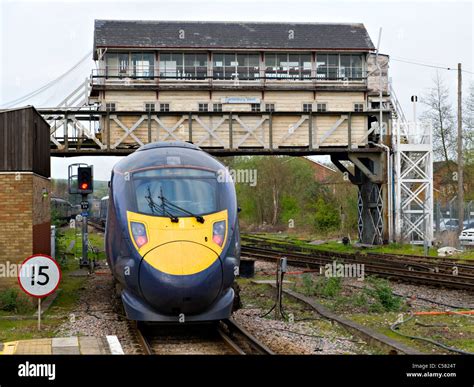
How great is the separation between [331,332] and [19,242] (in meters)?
6.55

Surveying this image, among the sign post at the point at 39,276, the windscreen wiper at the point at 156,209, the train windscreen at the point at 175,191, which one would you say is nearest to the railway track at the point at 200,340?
the sign post at the point at 39,276

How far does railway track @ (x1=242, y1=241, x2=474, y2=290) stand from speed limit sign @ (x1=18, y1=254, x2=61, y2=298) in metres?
10.4

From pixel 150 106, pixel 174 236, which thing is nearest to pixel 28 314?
pixel 174 236

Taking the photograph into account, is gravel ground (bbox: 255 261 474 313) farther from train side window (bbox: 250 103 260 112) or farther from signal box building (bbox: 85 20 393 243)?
train side window (bbox: 250 103 260 112)

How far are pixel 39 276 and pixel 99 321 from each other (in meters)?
1.77

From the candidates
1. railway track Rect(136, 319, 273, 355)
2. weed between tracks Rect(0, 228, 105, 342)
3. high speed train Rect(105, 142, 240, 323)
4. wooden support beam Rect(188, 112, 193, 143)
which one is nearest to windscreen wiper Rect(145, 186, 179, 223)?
high speed train Rect(105, 142, 240, 323)

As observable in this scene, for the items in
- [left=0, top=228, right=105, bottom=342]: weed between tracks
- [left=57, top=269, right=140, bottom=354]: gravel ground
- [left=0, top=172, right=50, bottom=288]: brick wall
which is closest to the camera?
[left=57, top=269, right=140, bottom=354]: gravel ground

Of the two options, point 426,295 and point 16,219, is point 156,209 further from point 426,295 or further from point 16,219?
point 426,295

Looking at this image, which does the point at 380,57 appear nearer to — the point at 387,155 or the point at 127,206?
the point at 387,155

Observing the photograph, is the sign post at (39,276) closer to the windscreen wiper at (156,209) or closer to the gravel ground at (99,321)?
the gravel ground at (99,321)

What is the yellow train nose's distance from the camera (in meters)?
10.8

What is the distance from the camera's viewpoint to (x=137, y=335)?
11922 millimetres
